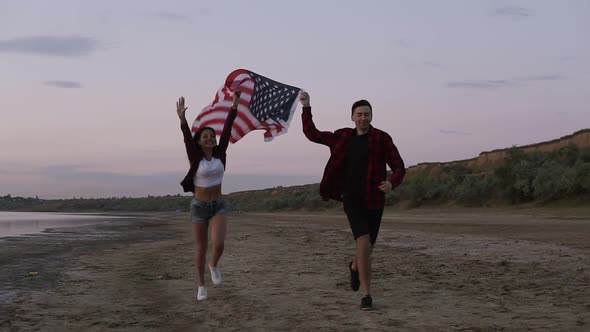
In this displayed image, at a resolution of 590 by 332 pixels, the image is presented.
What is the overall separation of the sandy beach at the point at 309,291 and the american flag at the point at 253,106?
1888mm

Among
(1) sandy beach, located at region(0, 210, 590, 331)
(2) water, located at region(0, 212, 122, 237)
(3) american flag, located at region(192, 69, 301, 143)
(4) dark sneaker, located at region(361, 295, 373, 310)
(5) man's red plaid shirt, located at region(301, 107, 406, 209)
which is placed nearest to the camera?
(1) sandy beach, located at region(0, 210, 590, 331)

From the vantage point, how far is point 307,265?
970 cm

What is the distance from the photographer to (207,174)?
263 inches

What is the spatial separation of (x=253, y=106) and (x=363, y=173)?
2.33 metres

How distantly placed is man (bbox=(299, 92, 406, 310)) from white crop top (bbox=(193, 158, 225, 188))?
1170 mm

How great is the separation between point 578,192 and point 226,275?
73.8 feet

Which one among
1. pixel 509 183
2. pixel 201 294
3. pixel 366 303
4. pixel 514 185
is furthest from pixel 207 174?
pixel 509 183

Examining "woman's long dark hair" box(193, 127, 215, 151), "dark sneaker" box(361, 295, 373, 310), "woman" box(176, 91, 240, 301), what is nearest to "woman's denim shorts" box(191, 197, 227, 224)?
"woman" box(176, 91, 240, 301)

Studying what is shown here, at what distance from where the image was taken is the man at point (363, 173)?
6.05m

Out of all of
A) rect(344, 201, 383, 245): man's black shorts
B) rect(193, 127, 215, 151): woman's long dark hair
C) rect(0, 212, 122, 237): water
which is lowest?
rect(0, 212, 122, 237): water

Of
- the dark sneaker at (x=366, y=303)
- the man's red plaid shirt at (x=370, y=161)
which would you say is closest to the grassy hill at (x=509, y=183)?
the man's red plaid shirt at (x=370, y=161)

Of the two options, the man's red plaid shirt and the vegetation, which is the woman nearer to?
the man's red plaid shirt

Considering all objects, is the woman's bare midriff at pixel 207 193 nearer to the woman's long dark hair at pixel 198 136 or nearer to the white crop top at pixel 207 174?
the white crop top at pixel 207 174

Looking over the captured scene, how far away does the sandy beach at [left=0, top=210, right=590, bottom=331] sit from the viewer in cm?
546
